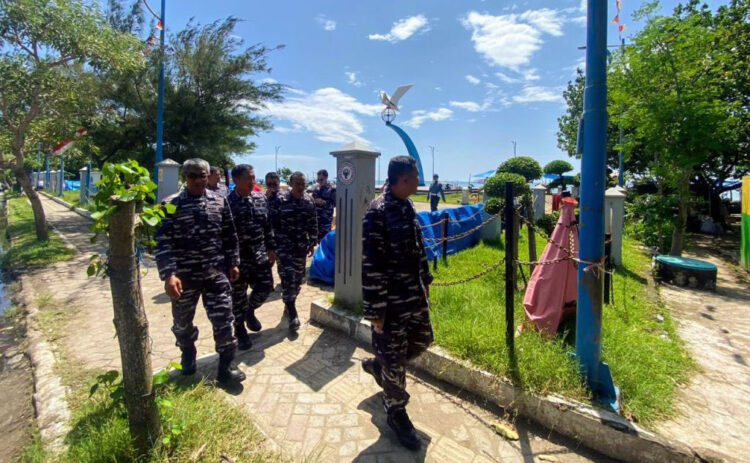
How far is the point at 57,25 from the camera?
7.17 m

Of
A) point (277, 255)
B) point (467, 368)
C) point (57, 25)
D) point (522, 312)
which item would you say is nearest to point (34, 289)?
point (277, 255)

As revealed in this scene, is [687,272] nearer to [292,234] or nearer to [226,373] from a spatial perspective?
[292,234]

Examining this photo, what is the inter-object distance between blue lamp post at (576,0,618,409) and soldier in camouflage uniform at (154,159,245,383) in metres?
2.79

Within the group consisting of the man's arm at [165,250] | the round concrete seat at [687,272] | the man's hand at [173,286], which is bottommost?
the round concrete seat at [687,272]

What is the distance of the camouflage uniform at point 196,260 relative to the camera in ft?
9.61

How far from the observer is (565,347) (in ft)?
10.8

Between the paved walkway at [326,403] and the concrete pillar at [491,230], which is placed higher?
the concrete pillar at [491,230]

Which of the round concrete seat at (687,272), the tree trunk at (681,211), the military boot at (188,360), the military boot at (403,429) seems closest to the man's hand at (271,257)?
the military boot at (188,360)

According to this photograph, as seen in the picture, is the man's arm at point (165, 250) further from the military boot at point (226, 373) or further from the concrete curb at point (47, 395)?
the concrete curb at point (47, 395)

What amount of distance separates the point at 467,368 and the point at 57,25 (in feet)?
31.7

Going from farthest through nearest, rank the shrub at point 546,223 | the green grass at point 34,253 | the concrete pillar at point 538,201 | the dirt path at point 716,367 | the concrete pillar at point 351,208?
the concrete pillar at point 538,201 < the shrub at point 546,223 < the green grass at point 34,253 < the concrete pillar at point 351,208 < the dirt path at point 716,367

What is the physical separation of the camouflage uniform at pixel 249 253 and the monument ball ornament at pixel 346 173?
40.3 inches

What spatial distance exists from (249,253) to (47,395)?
1.95m

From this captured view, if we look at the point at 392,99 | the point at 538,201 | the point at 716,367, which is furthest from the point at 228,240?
the point at 392,99
